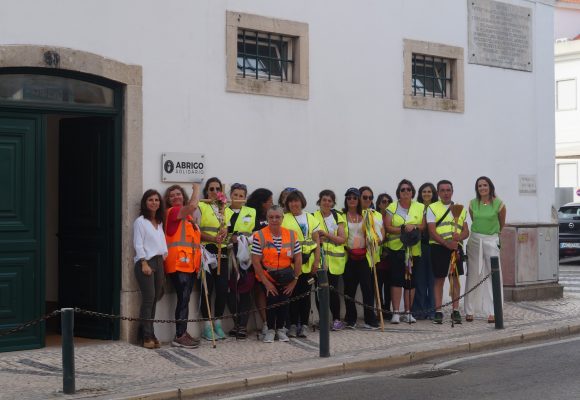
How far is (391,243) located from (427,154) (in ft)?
6.73

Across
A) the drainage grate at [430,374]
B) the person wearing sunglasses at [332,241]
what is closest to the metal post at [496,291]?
the person wearing sunglasses at [332,241]

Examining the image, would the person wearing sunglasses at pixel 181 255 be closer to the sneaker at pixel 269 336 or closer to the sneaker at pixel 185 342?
the sneaker at pixel 185 342

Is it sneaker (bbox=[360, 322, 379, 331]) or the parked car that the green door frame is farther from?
the parked car

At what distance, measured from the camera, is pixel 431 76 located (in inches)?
595

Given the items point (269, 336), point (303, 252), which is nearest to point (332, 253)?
point (303, 252)

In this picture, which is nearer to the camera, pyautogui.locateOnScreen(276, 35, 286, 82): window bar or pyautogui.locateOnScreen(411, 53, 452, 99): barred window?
pyautogui.locateOnScreen(276, 35, 286, 82): window bar

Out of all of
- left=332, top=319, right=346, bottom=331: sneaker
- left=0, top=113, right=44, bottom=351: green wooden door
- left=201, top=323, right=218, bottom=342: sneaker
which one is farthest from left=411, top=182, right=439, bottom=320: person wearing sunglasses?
left=0, top=113, right=44, bottom=351: green wooden door

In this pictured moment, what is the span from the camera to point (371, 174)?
45.9 feet

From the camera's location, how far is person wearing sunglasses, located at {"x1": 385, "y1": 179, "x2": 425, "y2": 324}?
43.0ft

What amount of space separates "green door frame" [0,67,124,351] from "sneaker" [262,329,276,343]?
1.63m

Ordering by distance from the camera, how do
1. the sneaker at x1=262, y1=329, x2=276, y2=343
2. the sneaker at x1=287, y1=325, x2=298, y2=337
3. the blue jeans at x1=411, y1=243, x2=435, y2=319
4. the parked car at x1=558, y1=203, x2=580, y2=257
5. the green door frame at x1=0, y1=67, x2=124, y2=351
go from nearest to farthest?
the green door frame at x1=0, y1=67, x2=124, y2=351 < the sneaker at x1=262, y1=329, x2=276, y2=343 < the sneaker at x1=287, y1=325, x2=298, y2=337 < the blue jeans at x1=411, y1=243, x2=435, y2=319 < the parked car at x1=558, y1=203, x2=580, y2=257

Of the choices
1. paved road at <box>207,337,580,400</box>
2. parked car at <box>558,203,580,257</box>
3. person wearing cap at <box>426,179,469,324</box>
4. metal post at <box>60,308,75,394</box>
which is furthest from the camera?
parked car at <box>558,203,580,257</box>

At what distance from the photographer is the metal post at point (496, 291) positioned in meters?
12.5

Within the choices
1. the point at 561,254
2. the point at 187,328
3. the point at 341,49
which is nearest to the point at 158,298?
the point at 187,328
